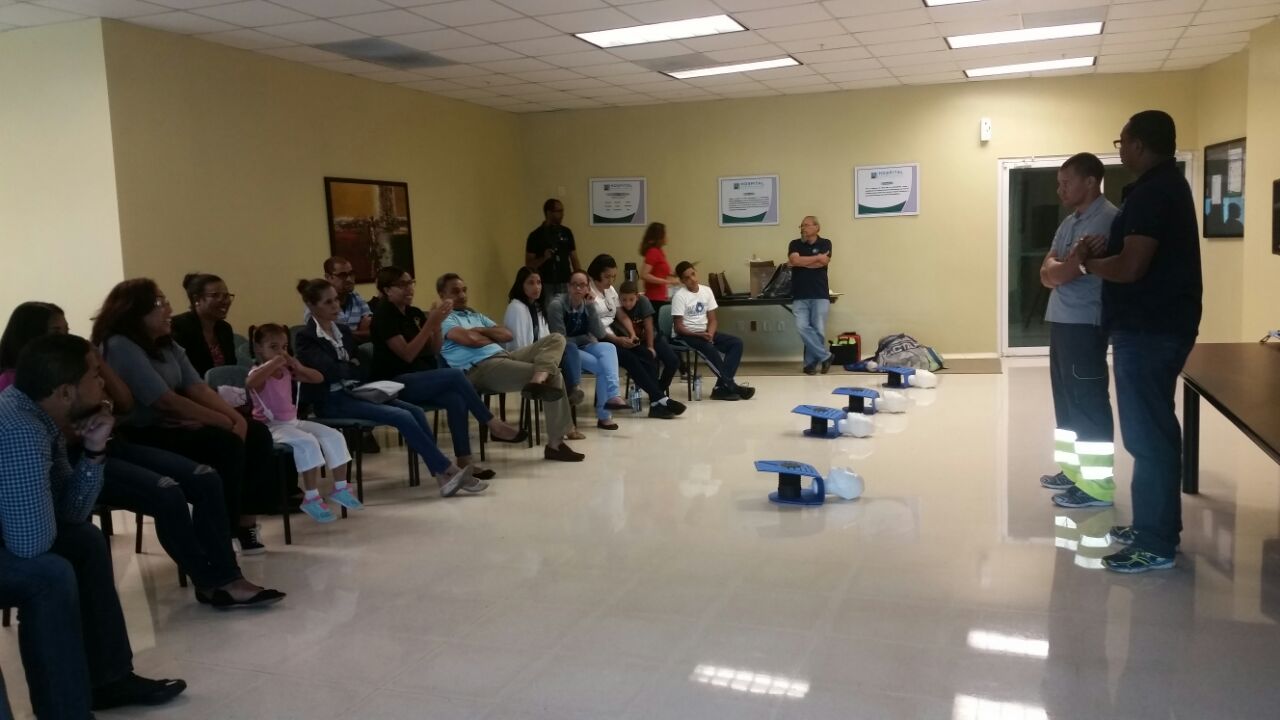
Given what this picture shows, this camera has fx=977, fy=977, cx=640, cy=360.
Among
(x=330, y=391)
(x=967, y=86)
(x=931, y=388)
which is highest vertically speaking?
(x=967, y=86)

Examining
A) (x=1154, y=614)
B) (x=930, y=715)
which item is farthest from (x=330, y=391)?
(x=1154, y=614)

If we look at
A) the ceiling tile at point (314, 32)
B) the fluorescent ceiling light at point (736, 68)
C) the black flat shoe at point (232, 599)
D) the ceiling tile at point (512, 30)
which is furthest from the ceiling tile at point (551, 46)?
the black flat shoe at point (232, 599)

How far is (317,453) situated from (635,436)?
265 cm

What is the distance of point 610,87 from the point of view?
946 centimetres

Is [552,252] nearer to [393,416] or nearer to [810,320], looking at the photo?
[810,320]

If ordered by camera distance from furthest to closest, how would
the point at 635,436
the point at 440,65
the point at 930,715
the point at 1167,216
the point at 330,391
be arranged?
the point at 440,65, the point at 635,436, the point at 330,391, the point at 1167,216, the point at 930,715

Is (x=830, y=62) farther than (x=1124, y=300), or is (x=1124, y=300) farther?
(x=830, y=62)

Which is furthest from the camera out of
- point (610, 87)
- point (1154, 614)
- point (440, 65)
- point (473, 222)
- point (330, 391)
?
point (473, 222)

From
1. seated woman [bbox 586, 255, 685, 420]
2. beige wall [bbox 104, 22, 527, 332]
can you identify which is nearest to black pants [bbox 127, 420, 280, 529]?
beige wall [bbox 104, 22, 527, 332]

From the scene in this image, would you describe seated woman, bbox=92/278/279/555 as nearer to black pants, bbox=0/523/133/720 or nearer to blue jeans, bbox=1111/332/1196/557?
black pants, bbox=0/523/133/720

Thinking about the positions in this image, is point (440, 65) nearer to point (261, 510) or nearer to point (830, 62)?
point (830, 62)

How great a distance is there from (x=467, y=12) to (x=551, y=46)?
4.27ft

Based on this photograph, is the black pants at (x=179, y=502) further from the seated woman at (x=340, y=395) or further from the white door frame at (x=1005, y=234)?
the white door frame at (x=1005, y=234)

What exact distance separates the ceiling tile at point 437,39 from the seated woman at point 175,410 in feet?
11.7
